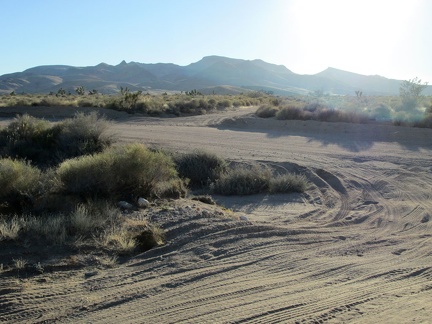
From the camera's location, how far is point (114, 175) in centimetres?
1098

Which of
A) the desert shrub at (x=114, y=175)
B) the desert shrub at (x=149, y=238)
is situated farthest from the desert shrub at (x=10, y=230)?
the desert shrub at (x=114, y=175)

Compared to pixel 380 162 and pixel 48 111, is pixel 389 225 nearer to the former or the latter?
pixel 380 162

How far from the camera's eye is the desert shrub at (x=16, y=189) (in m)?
10.0

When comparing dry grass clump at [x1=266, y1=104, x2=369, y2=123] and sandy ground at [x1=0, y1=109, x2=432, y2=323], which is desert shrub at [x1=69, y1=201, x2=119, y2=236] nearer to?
sandy ground at [x1=0, y1=109, x2=432, y2=323]

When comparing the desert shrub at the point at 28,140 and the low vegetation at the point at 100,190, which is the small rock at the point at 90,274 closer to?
the low vegetation at the point at 100,190

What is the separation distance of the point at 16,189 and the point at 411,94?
38065mm

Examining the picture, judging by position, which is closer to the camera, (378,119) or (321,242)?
(321,242)

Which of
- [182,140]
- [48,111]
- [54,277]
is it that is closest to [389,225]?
[54,277]

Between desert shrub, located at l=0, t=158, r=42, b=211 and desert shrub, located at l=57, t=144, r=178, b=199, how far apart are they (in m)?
0.67

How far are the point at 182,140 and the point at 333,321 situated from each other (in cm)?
1842

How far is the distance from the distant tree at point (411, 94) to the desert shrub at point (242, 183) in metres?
27.2

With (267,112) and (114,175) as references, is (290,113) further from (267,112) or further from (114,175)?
(114,175)

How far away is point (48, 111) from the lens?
131ft

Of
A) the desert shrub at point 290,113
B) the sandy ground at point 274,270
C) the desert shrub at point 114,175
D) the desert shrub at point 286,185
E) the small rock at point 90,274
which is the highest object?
the desert shrub at point 290,113
